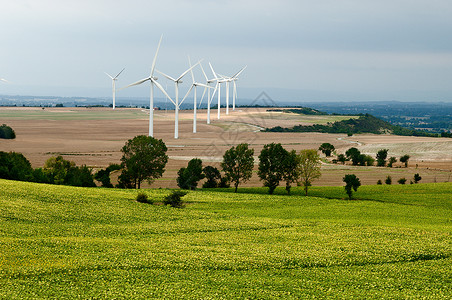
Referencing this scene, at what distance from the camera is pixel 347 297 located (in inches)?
1240

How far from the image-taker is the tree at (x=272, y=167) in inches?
3122

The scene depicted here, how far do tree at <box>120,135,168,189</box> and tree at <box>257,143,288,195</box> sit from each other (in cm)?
1660

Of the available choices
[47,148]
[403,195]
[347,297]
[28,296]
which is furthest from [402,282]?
[47,148]

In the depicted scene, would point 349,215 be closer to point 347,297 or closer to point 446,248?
point 446,248

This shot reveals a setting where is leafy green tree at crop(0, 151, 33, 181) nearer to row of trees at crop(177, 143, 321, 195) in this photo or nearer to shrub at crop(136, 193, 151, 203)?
shrub at crop(136, 193, 151, 203)

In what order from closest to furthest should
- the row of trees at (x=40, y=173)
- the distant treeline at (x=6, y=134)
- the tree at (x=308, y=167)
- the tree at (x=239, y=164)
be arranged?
1. the row of trees at (x=40, y=173)
2. the tree at (x=308, y=167)
3. the tree at (x=239, y=164)
4. the distant treeline at (x=6, y=134)

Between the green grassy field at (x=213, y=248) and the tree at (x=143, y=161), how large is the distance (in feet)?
43.4

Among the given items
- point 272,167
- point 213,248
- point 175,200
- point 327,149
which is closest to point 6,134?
point 327,149

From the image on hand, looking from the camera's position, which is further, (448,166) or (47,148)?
(47,148)

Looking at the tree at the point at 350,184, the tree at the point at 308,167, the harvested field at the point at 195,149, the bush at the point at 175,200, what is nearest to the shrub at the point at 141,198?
the bush at the point at 175,200

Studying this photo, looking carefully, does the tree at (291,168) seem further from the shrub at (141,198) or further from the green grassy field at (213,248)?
the shrub at (141,198)

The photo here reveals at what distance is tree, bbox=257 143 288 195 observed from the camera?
79294 mm

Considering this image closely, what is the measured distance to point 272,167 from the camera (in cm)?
7956

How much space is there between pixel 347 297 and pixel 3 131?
153 metres
